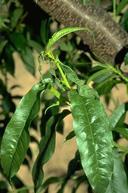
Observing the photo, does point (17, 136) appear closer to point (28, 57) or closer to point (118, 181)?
point (118, 181)

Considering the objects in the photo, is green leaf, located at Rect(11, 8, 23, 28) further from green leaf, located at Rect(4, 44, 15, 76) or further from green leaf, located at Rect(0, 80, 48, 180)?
green leaf, located at Rect(0, 80, 48, 180)

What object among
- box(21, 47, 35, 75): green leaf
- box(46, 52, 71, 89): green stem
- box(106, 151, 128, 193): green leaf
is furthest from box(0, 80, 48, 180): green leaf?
box(21, 47, 35, 75): green leaf

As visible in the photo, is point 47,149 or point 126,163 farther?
point 126,163

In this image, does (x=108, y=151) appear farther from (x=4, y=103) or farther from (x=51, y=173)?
(x=51, y=173)

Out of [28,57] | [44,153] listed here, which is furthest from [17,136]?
[28,57]

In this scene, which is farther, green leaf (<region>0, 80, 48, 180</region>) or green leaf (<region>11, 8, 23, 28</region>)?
green leaf (<region>11, 8, 23, 28</region>)

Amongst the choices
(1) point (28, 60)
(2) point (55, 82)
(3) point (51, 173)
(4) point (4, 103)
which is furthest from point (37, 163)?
(3) point (51, 173)

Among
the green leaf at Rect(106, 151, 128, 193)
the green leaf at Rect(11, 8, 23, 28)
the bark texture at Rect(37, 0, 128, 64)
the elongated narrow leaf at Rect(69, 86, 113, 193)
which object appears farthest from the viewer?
the green leaf at Rect(11, 8, 23, 28)

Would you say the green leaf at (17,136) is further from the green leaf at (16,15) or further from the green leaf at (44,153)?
the green leaf at (16,15)
